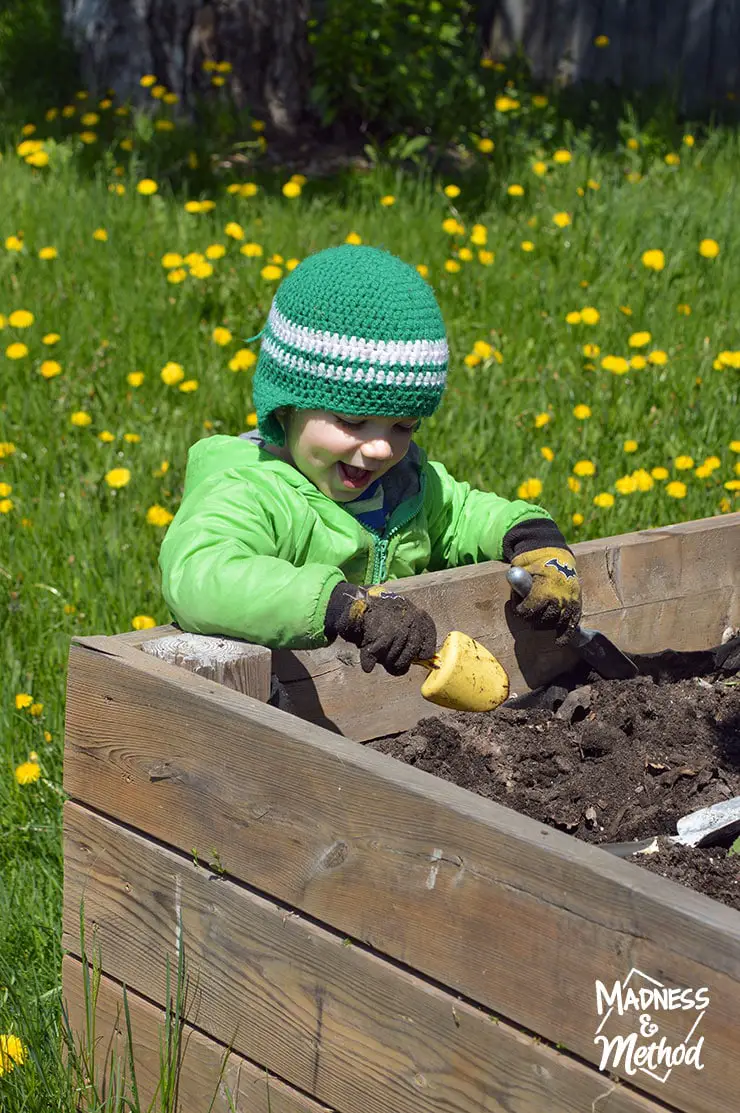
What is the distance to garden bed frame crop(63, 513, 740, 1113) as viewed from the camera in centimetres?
152

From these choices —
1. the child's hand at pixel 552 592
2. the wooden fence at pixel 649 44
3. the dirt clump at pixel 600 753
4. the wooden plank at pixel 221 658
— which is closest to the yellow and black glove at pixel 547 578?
the child's hand at pixel 552 592

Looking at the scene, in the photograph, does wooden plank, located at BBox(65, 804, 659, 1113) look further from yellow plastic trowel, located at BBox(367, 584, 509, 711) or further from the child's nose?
the child's nose

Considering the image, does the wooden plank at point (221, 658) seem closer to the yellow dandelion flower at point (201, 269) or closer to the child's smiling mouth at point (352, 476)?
the child's smiling mouth at point (352, 476)

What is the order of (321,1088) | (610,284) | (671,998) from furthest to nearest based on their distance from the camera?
1. (610,284)
2. (321,1088)
3. (671,998)

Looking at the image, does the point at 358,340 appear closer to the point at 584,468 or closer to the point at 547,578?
the point at 547,578

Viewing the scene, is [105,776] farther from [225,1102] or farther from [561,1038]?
[561,1038]

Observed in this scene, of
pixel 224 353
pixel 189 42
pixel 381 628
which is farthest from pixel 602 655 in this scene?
pixel 189 42

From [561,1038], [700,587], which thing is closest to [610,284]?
[700,587]

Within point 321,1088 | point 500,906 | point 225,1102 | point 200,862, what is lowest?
point 225,1102

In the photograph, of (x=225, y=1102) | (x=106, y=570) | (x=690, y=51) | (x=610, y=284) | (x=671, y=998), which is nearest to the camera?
(x=671, y=998)

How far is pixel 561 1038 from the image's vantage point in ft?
5.13

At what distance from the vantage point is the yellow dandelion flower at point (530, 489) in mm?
3371

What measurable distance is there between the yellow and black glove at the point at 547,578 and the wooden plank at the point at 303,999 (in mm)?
826

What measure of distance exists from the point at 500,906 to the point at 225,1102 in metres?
0.61
